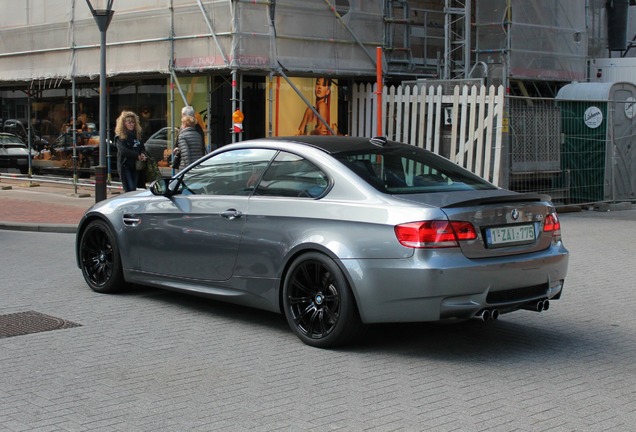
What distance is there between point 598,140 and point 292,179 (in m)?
12.5

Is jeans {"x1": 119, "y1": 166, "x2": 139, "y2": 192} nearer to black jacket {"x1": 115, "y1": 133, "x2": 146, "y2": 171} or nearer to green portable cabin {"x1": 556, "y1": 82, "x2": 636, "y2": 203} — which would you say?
black jacket {"x1": 115, "y1": 133, "x2": 146, "y2": 171}

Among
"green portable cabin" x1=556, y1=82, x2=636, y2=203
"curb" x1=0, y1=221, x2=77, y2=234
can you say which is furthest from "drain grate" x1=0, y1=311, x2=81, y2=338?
"green portable cabin" x1=556, y1=82, x2=636, y2=203

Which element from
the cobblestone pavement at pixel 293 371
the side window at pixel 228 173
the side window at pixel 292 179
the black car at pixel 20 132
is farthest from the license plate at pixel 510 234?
the black car at pixel 20 132

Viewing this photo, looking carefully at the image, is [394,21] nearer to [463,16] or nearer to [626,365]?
[463,16]

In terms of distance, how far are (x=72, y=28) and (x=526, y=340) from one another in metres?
16.3

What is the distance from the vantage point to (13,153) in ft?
79.7

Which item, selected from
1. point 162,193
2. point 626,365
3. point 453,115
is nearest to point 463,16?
point 453,115

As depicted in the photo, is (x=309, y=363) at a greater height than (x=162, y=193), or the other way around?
(x=162, y=193)

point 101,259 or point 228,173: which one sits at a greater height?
point 228,173

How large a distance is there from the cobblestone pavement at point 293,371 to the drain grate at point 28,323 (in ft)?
0.43

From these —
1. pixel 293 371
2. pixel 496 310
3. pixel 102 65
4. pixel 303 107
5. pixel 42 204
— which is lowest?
pixel 293 371

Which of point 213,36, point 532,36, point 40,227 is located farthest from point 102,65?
point 532,36

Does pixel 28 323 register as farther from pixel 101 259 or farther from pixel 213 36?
pixel 213 36

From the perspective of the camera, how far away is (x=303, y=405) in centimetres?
536
